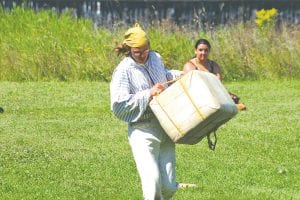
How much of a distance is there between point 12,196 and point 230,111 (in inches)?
119

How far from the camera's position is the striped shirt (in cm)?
854

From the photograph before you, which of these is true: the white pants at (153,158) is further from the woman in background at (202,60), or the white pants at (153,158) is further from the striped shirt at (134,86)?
the woman in background at (202,60)

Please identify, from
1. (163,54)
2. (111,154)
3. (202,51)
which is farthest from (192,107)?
(163,54)

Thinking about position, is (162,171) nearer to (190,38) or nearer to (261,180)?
(261,180)

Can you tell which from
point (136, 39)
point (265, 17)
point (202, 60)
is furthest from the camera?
point (265, 17)

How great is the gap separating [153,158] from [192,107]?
661mm

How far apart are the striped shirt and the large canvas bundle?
144mm

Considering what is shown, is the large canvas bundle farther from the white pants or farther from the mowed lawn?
the mowed lawn

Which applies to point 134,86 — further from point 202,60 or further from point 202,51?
point 202,60

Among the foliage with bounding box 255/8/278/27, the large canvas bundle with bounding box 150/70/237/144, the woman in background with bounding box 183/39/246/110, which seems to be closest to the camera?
the large canvas bundle with bounding box 150/70/237/144

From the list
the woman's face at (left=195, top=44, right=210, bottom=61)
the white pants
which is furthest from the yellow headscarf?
the woman's face at (left=195, top=44, right=210, bottom=61)

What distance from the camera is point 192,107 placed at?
27.3ft

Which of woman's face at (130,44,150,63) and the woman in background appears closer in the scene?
woman's face at (130,44,150,63)

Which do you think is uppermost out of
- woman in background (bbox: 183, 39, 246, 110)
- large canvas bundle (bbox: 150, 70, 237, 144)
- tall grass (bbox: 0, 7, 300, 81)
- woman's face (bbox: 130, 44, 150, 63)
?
woman's face (bbox: 130, 44, 150, 63)
